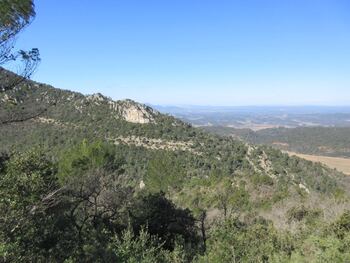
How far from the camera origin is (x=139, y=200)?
20141mm

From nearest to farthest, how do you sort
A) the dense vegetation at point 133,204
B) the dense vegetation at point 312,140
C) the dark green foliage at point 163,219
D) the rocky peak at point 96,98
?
the dense vegetation at point 133,204 < the dark green foliage at point 163,219 < the rocky peak at point 96,98 < the dense vegetation at point 312,140

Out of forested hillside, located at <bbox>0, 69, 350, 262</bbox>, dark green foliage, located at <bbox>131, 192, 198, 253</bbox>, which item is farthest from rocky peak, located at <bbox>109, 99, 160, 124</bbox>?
dark green foliage, located at <bbox>131, 192, 198, 253</bbox>

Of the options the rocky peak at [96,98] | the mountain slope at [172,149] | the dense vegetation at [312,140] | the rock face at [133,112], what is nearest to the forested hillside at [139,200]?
the mountain slope at [172,149]

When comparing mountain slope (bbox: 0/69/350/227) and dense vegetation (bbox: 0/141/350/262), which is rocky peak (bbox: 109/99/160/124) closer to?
mountain slope (bbox: 0/69/350/227)

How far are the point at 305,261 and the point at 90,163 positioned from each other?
59.4 ft

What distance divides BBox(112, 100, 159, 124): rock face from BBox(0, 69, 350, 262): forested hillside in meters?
3.70

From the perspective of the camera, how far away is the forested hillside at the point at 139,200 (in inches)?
402

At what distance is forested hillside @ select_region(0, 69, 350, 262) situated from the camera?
10.2m

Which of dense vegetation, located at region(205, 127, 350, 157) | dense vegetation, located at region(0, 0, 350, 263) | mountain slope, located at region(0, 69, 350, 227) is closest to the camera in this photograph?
dense vegetation, located at region(0, 0, 350, 263)

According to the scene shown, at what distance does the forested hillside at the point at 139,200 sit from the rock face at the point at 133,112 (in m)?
3.70

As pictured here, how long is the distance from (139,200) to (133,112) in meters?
→ 41.8

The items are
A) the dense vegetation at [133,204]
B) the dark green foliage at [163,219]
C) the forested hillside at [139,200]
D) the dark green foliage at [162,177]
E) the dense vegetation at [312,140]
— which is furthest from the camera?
the dense vegetation at [312,140]

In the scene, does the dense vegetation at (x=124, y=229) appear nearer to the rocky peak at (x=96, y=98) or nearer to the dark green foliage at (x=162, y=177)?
the dark green foliage at (x=162, y=177)

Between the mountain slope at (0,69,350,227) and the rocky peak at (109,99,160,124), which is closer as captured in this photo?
the mountain slope at (0,69,350,227)
